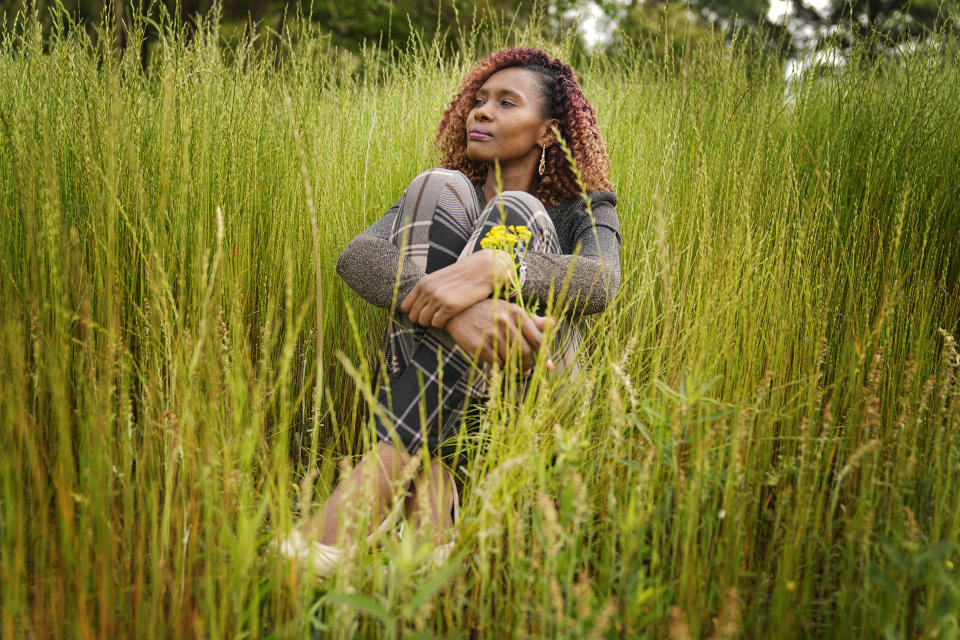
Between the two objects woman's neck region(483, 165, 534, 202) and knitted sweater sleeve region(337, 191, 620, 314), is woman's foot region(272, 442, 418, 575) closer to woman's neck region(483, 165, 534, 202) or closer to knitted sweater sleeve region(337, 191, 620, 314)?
knitted sweater sleeve region(337, 191, 620, 314)

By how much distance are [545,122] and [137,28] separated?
1.26m

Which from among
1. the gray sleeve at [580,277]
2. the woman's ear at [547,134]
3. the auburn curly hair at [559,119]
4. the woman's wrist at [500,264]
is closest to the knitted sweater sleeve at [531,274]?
the gray sleeve at [580,277]

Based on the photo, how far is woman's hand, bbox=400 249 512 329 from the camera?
1.53 metres

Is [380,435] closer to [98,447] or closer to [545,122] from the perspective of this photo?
[98,447]

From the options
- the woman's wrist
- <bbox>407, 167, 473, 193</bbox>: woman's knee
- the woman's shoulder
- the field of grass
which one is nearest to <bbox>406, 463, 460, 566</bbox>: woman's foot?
the field of grass

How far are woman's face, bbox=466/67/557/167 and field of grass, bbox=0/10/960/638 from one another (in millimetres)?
501

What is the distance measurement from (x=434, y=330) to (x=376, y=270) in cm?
25

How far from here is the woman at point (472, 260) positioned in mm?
1516

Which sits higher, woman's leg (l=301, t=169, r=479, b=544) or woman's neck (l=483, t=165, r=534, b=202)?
woman's neck (l=483, t=165, r=534, b=202)

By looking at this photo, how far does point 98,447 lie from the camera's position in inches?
39.9

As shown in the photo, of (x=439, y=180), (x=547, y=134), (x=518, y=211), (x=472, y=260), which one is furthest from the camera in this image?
(x=547, y=134)

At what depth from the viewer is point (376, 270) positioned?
1.71m

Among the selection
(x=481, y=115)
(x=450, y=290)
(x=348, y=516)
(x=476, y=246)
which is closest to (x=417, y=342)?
(x=450, y=290)

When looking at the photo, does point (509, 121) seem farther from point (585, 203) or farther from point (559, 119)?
point (585, 203)
